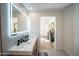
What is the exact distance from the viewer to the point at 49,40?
2.30 m

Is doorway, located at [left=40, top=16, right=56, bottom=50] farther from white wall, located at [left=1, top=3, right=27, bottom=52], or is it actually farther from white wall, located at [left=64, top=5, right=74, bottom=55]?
white wall, located at [left=1, top=3, right=27, bottom=52]

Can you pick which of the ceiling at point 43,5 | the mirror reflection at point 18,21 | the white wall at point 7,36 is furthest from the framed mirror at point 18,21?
the ceiling at point 43,5

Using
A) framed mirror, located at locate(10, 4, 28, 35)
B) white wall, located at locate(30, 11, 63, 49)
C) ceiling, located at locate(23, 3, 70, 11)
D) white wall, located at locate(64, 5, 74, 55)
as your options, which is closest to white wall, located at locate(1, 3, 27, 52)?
framed mirror, located at locate(10, 4, 28, 35)

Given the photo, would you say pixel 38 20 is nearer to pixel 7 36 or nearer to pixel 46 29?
pixel 46 29

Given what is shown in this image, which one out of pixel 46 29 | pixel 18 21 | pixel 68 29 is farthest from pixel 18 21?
pixel 68 29

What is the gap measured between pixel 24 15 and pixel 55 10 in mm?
643

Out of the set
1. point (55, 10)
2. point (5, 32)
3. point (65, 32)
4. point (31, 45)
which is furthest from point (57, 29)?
point (5, 32)

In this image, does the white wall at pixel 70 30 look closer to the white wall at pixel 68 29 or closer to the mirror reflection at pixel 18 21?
the white wall at pixel 68 29

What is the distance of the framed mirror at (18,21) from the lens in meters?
1.92

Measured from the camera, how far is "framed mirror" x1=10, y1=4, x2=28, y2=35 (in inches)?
75.7

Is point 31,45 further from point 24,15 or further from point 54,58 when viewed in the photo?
point 54,58

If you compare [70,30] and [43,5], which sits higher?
[43,5]

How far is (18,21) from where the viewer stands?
6.72 feet

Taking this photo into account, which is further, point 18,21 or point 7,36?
point 18,21
